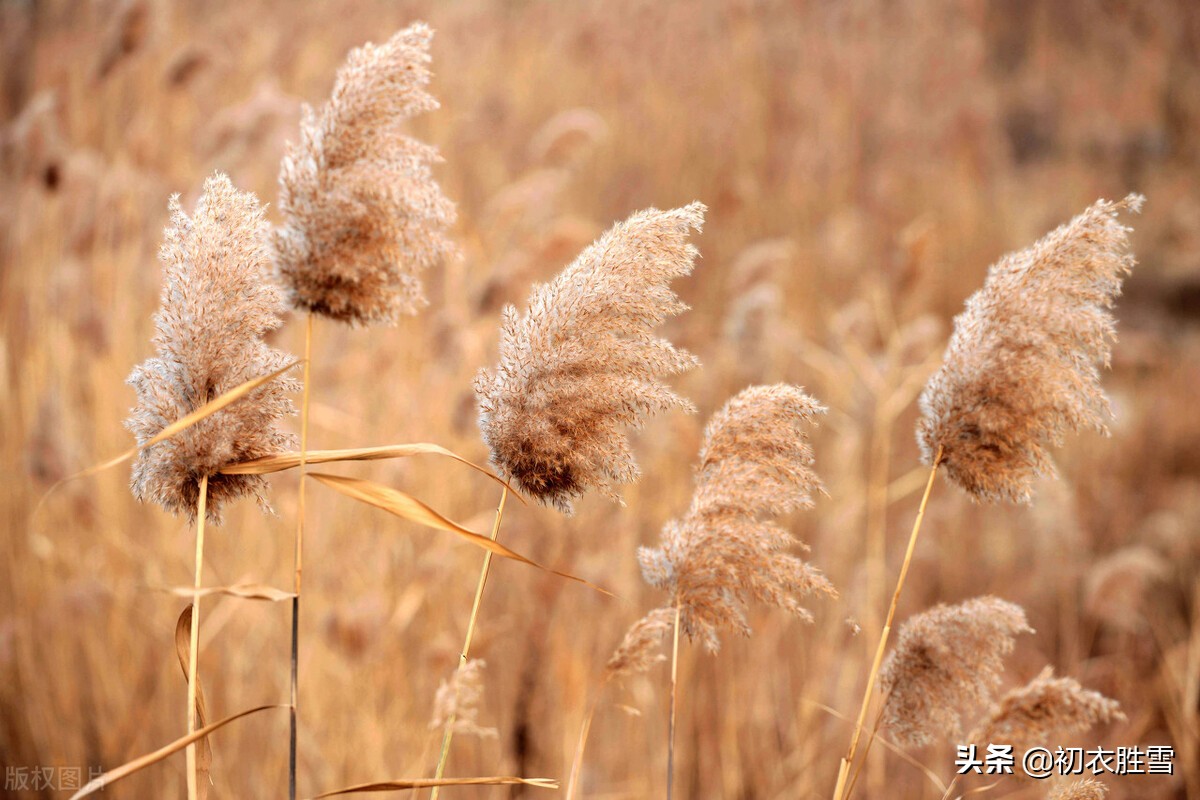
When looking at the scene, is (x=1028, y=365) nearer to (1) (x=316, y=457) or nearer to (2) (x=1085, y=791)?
(2) (x=1085, y=791)

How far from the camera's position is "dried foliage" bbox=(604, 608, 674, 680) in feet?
2.30

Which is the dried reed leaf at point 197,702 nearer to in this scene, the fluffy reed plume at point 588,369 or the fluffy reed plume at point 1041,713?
the fluffy reed plume at point 588,369

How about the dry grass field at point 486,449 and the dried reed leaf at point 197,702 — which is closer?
the dried reed leaf at point 197,702

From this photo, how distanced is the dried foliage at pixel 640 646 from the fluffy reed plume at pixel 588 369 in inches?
4.7

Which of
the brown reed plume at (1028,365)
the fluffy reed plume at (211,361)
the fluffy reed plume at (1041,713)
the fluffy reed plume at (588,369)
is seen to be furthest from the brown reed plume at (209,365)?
the fluffy reed plume at (1041,713)

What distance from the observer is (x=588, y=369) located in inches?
26.0

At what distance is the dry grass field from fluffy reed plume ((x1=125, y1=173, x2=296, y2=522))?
0.34 meters

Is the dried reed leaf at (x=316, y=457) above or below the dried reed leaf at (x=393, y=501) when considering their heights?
above

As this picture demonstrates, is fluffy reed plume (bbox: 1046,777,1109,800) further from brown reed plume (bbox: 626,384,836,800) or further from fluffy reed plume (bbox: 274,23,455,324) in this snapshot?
fluffy reed plume (bbox: 274,23,455,324)

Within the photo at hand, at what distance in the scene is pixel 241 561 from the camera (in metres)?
1.90

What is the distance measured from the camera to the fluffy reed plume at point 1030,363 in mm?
692

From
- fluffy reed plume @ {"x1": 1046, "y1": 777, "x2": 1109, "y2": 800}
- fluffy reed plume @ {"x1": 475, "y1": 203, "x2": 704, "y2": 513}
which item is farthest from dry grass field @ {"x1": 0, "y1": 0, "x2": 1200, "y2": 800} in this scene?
fluffy reed plume @ {"x1": 475, "y1": 203, "x2": 704, "y2": 513}

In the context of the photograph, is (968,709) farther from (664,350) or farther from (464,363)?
(464,363)

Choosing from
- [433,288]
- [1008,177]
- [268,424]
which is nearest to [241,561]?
[433,288]
